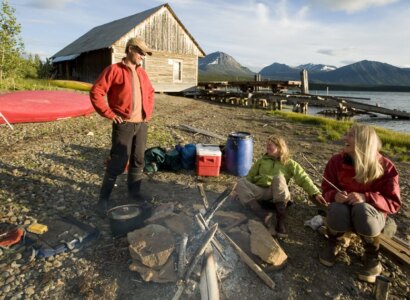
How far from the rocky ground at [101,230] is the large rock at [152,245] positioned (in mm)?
219

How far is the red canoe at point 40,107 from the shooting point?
9.14 m

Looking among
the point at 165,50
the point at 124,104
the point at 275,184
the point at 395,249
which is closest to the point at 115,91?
the point at 124,104

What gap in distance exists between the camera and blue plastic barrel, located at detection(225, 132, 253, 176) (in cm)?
610

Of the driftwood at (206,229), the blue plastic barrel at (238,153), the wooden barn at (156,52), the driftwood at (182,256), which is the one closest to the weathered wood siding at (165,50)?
the wooden barn at (156,52)

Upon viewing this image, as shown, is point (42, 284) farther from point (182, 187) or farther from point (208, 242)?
point (182, 187)

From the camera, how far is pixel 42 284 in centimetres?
302

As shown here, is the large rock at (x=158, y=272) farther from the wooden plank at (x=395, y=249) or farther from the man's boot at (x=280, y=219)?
the wooden plank at (x=395, y=249)

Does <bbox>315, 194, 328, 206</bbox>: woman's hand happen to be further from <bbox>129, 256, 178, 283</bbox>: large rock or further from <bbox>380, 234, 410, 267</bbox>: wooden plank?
<bbox>129, 256, 178, 283</bbox>: large rock

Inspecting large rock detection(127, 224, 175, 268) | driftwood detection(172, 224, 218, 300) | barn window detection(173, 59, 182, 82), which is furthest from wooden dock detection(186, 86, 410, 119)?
driftwood detection(172, 224, 218, 300)

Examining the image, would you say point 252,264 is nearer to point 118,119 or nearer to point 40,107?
point 118,119

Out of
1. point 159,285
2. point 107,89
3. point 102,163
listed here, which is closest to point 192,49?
point 102,163

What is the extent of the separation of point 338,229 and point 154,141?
6.00 meters

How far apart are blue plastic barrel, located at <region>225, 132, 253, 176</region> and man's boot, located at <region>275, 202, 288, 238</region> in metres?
2.12

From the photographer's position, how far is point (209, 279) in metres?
2.87
